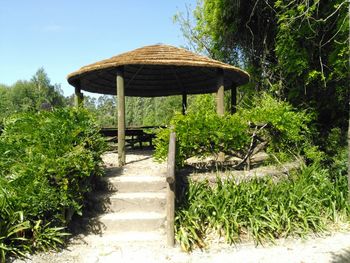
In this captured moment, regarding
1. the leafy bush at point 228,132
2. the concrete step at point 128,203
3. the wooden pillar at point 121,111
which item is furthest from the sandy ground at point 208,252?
the wooden pillar at point 121,111

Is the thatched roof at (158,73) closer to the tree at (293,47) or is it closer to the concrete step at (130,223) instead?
the tree at (293,47)

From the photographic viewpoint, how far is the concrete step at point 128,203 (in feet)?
20.3

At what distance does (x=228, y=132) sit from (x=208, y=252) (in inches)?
106

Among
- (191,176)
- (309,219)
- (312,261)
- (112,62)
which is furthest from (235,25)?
(312,261)

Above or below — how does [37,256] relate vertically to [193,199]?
below

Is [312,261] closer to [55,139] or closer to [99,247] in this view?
[99,247]

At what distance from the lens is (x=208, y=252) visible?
207 inches

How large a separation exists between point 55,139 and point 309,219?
15.7 feet

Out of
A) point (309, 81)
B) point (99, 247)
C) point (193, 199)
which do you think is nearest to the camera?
point (99, 247)

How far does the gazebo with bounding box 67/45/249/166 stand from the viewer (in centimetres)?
798

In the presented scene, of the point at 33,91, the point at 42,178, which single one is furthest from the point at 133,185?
the point at 33,91

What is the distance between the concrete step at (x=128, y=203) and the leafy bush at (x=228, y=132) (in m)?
1.07

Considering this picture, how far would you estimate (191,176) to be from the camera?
273 inches

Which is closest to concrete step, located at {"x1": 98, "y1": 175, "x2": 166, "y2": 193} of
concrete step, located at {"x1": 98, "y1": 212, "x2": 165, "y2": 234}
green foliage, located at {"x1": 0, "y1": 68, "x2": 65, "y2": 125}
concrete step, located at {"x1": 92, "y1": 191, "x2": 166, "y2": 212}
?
concrete step, located at {"x1": 92, "y1": 191, "x2": 166, "y2": 212}
